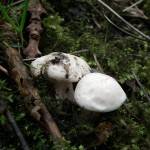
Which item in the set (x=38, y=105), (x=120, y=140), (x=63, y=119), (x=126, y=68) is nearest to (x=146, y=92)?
(x=126, y=68)

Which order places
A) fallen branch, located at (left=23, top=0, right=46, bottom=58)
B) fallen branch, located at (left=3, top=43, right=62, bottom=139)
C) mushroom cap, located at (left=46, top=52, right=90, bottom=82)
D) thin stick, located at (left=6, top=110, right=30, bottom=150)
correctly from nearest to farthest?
1. thin stick, located at (left=6, top=110, right=30, bottom=150)
2. fallen branch, located at (left=3, top=43, right=62, bottom=139)
3. mushroom cap, located at (left=46, top=52, right=90, bottom=82)
4. fallen branch, located at (left=23, top=0, right=46, bottom=58)

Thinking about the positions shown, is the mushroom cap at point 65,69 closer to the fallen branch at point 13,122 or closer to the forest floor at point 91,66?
the forest floor at point 91,66

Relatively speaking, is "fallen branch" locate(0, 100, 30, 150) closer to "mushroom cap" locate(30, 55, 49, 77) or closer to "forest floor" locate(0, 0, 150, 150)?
"forest floor" locate(0, 0, 150, 150)

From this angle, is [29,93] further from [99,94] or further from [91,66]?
[91,66]

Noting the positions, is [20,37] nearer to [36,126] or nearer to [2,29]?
[2,29]

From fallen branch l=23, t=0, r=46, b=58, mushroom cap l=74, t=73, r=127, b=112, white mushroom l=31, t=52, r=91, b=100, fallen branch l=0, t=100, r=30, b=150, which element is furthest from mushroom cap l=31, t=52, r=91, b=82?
fallen branch l=0, t=100, r=30, b=150

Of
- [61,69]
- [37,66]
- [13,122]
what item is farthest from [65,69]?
[13,122]
